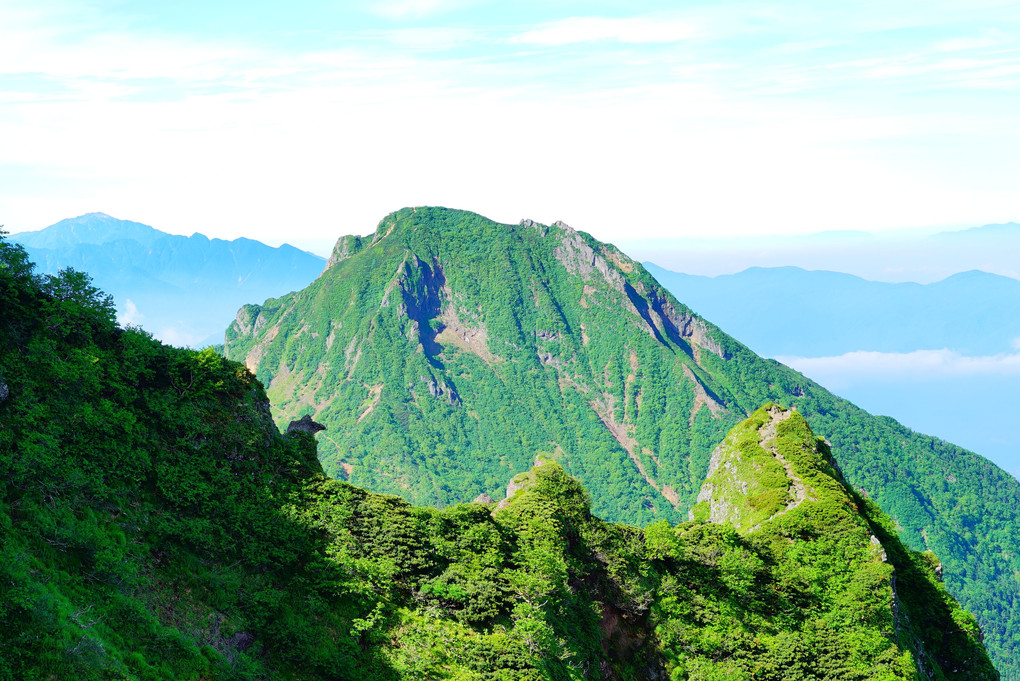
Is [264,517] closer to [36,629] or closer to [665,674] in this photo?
A: [36,629]

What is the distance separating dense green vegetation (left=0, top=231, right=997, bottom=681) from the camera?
32875 millimetres

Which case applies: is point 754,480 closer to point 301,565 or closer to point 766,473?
point 766,473

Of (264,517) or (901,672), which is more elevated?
(264,517)

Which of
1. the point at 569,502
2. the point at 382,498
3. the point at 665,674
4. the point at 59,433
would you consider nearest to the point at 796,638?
the point at 665,674

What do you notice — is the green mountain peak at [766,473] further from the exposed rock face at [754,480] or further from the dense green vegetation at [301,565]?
the dense green vegetation at [301,565]

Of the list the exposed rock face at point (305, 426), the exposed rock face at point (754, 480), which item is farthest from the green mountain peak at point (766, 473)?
the exposed rock face at point (305, 426)

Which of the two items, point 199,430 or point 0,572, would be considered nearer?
point 0,572

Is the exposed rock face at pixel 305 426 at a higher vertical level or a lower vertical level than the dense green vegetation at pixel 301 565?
higher

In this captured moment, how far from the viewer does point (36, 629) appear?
82.3 feet

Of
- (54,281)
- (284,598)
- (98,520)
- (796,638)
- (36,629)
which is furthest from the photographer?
(796,638)

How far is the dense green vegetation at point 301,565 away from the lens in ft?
108

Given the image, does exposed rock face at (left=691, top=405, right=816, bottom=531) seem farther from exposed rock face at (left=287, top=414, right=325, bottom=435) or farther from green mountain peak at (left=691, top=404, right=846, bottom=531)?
exposed rock face at (left=287, top=414, right=325, bottom=435)

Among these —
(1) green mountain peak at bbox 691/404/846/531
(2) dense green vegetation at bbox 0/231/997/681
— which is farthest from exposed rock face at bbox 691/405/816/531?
(2) dense green vegetation at bbox 0/231/997/681

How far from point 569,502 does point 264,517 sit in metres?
26.7
